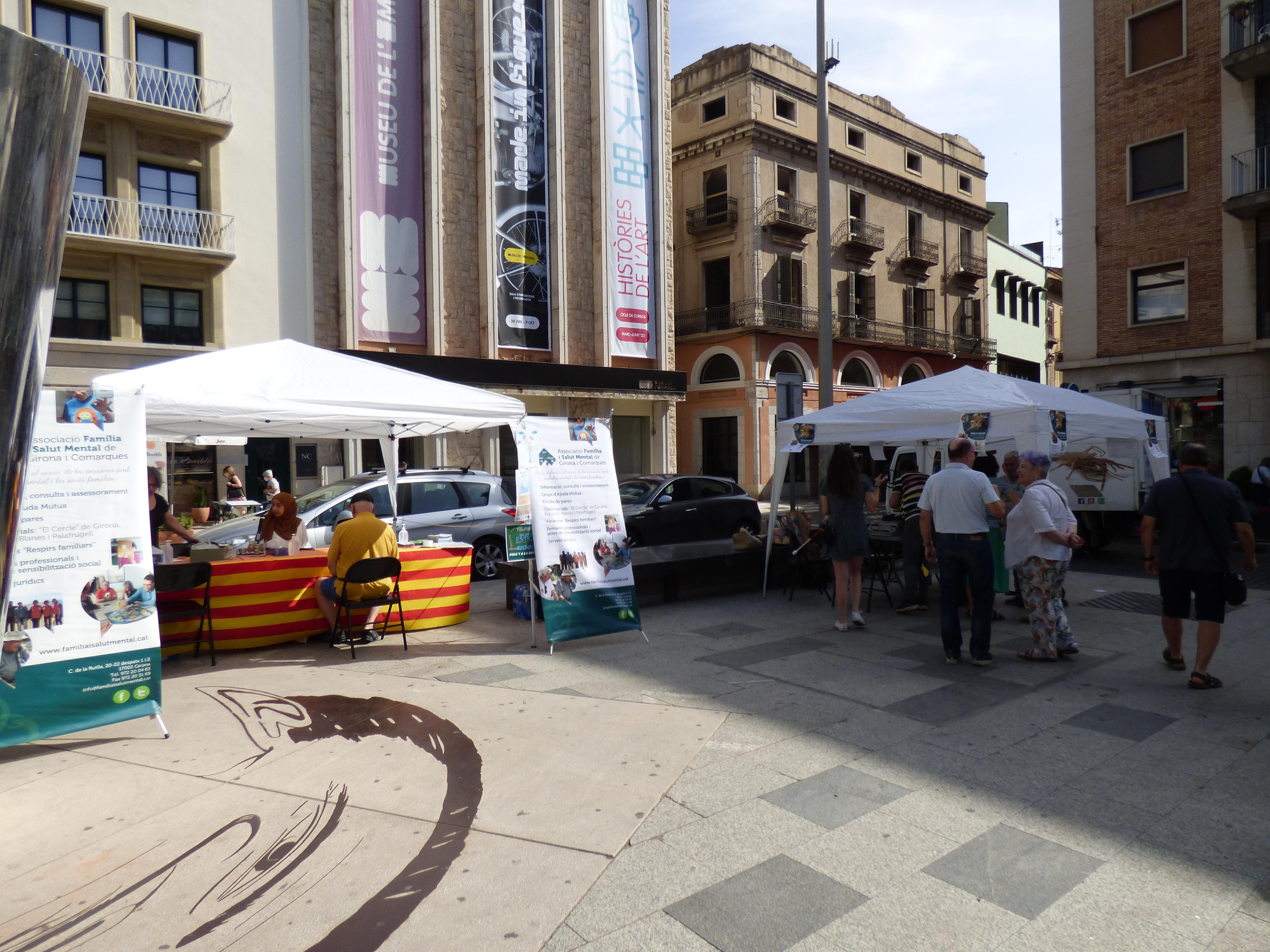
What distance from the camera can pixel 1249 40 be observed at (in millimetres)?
19359

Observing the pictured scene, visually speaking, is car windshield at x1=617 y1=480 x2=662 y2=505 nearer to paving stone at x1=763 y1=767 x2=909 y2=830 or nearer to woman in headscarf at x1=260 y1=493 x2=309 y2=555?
woman in headscarf at x1=260 y1=493 x2=309 y2=555

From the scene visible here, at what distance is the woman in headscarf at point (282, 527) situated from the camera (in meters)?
8.91

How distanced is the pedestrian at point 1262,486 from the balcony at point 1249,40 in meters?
9.10

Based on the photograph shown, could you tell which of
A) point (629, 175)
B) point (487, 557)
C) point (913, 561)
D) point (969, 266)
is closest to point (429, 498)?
point (487, 557)

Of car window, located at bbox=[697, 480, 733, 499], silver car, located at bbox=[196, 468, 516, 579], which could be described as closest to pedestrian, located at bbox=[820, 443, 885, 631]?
silver car, located at bbox=[196, 468, 516, 579]

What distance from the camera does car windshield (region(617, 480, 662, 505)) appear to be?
1459 cm

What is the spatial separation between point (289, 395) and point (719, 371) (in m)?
25.7

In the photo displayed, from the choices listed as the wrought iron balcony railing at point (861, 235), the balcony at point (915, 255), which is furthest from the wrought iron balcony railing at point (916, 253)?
the wrought iron balcony railing at point (861, 235)

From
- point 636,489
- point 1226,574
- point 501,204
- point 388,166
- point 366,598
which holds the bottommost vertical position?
point 366,598

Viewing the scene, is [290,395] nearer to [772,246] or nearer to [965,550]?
[965,550]

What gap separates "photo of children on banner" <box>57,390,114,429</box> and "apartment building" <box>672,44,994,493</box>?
24.7m

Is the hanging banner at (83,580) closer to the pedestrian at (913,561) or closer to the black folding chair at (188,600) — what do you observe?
the black folding chair at (188,600)

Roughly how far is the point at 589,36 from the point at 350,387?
69.8 ft

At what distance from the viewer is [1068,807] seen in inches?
166
